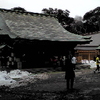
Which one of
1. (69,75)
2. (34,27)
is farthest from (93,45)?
(69,75)

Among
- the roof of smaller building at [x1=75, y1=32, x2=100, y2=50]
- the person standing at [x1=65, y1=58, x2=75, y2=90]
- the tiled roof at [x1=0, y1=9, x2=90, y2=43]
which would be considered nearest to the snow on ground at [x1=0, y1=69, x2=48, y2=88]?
the tiled roof at [x1=0, y1=9, x2=90, y2=43]

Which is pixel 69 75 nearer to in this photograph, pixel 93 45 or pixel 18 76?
pixel 18 76

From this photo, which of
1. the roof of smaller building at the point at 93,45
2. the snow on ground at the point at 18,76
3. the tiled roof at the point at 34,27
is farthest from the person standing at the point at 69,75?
the roof of smaller building at the point at 93,45

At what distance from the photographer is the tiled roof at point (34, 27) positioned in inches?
695

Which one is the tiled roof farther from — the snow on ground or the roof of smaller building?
the roof of smaller building

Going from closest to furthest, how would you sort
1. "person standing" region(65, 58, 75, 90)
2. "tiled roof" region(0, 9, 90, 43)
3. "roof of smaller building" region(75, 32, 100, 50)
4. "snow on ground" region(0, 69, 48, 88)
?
"person standing" region(65, 58, 75, 90) < "snow on ground" region(0, 69, 48, 88) < "tiled roof" region(0, 9, 90, 43) < "roof of smaller building" region(75, 32, 100, 50)

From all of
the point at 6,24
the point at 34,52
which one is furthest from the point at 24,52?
the point at 6,24

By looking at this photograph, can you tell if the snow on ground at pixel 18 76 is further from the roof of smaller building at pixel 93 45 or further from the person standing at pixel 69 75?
the roof of smaller building at pixel 93 45

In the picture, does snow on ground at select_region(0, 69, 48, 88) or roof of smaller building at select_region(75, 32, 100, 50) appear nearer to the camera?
snow on ground at select_region(0, 69, 48, 88)

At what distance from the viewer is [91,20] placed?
6256cm

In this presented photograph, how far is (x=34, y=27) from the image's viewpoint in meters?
19.9

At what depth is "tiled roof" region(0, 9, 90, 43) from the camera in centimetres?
1766

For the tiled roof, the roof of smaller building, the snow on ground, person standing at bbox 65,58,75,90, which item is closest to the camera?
person standing at bbox 65,58,75,90

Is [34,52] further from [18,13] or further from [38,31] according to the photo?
[18,13]
